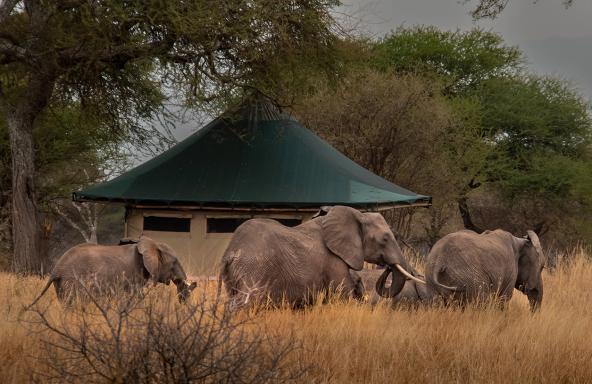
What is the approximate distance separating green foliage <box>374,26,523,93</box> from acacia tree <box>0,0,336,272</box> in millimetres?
20963

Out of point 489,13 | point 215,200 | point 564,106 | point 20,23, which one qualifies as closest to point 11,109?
point 20,23

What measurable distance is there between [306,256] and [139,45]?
29.1 feet

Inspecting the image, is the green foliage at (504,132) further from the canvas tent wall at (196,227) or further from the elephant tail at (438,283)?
the elephant tail at (438,283)

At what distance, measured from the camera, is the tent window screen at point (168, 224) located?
17.4 metres

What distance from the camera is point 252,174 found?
1736cm

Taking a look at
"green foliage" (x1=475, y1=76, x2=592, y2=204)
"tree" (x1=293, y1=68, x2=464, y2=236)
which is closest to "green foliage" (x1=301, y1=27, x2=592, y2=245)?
"green foliage" (x1=475, y1=76, x2=592, y2=204)

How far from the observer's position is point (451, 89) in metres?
38.7

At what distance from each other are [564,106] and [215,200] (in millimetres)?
25559

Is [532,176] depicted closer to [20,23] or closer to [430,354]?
[20,23]

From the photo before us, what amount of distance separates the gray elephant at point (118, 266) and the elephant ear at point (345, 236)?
1621 millimetres

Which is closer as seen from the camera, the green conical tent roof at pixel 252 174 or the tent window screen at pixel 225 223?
the green conical tent roof at pixel 252 174

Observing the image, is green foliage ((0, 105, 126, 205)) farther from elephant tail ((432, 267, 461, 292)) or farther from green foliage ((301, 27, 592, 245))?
elephant tail ((432, 267, 461, 292))

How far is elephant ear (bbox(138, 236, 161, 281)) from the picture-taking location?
899 centimetres

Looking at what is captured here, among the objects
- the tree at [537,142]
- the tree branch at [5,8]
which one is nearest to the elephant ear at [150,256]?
the tree branch at [5,8]
